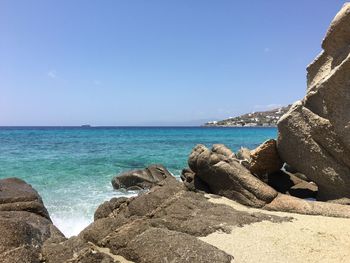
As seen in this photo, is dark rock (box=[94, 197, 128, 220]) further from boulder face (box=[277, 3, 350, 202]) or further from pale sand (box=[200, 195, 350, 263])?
boulder face (box=[277, 3, 350, 202])

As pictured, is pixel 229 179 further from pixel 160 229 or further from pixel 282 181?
pixel 160 229

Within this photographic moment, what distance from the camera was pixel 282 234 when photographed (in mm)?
8250

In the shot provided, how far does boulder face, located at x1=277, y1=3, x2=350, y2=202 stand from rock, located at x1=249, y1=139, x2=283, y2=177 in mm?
686

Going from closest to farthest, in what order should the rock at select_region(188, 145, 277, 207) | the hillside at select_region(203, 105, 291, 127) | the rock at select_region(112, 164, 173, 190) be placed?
the rock at select_region(188, 145, 277, 207) < the rock at select_region(112, 164, 173, 190) < the hillside at select_region(203, 105, 291, 127)

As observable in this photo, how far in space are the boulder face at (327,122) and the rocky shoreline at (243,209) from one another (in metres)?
0.03

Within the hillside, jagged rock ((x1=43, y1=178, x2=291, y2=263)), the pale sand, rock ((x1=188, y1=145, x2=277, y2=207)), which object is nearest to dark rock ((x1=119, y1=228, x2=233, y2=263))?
jagged rock ((x1=43, y1=178, x2=291, y2=263))

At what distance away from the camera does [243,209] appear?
1073cm

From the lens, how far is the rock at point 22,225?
21.1ft

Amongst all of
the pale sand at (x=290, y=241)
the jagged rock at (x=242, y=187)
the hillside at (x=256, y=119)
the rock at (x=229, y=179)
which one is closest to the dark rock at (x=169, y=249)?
the pale sand at (x=290, y=241)

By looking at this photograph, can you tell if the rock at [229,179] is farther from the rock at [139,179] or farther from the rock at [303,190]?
the rock at [139,179]

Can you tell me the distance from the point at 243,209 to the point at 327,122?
3551 millimetres

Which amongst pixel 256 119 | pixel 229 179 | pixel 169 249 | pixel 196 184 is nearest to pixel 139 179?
pixel 196 184

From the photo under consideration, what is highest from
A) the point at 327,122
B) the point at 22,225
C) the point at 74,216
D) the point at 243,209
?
the point at 327,122

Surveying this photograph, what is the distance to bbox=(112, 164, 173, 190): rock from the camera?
20031mm
